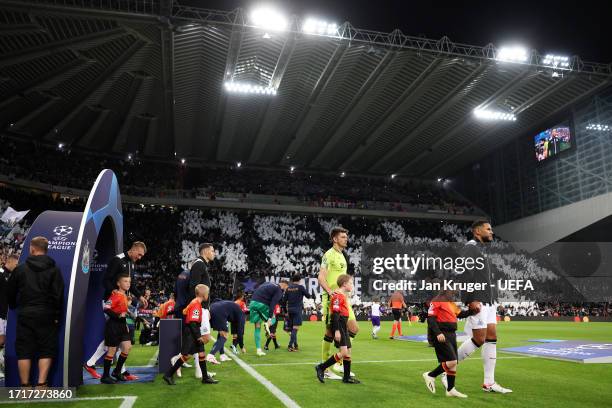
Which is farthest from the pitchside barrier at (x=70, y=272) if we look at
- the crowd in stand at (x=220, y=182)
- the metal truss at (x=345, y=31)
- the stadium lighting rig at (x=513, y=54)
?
the crowd in stand at (x=220, y=182)

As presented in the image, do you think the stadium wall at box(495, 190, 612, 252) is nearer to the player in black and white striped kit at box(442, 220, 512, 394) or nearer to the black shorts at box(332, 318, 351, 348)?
the player in black and white striped kit at box(442, 220, 512, 394)

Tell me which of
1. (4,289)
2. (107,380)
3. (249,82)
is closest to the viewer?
(107,380)

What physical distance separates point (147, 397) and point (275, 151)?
4302 cm

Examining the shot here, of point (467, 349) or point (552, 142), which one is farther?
point (552, 142)

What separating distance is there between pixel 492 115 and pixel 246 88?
19.9 m

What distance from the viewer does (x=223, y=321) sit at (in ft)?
33.3

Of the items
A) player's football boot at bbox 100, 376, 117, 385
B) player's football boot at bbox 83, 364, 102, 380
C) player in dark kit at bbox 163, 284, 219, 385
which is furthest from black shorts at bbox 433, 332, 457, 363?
player's football boot at bbox 83, 364, 102, 380

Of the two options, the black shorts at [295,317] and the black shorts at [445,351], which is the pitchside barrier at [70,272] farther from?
the black shorts at [295,317]

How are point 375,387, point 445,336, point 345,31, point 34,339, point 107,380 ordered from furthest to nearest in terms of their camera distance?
point 345,31
point 107,380
point 375,387
point 445,336
point 34,339

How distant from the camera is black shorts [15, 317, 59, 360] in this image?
19.8ft

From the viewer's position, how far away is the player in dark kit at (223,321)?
10078mm

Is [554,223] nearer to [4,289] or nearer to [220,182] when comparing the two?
[220,182]

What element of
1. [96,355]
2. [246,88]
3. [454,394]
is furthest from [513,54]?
[96,355]

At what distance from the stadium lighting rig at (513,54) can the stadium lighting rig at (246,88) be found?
15.0 meters
